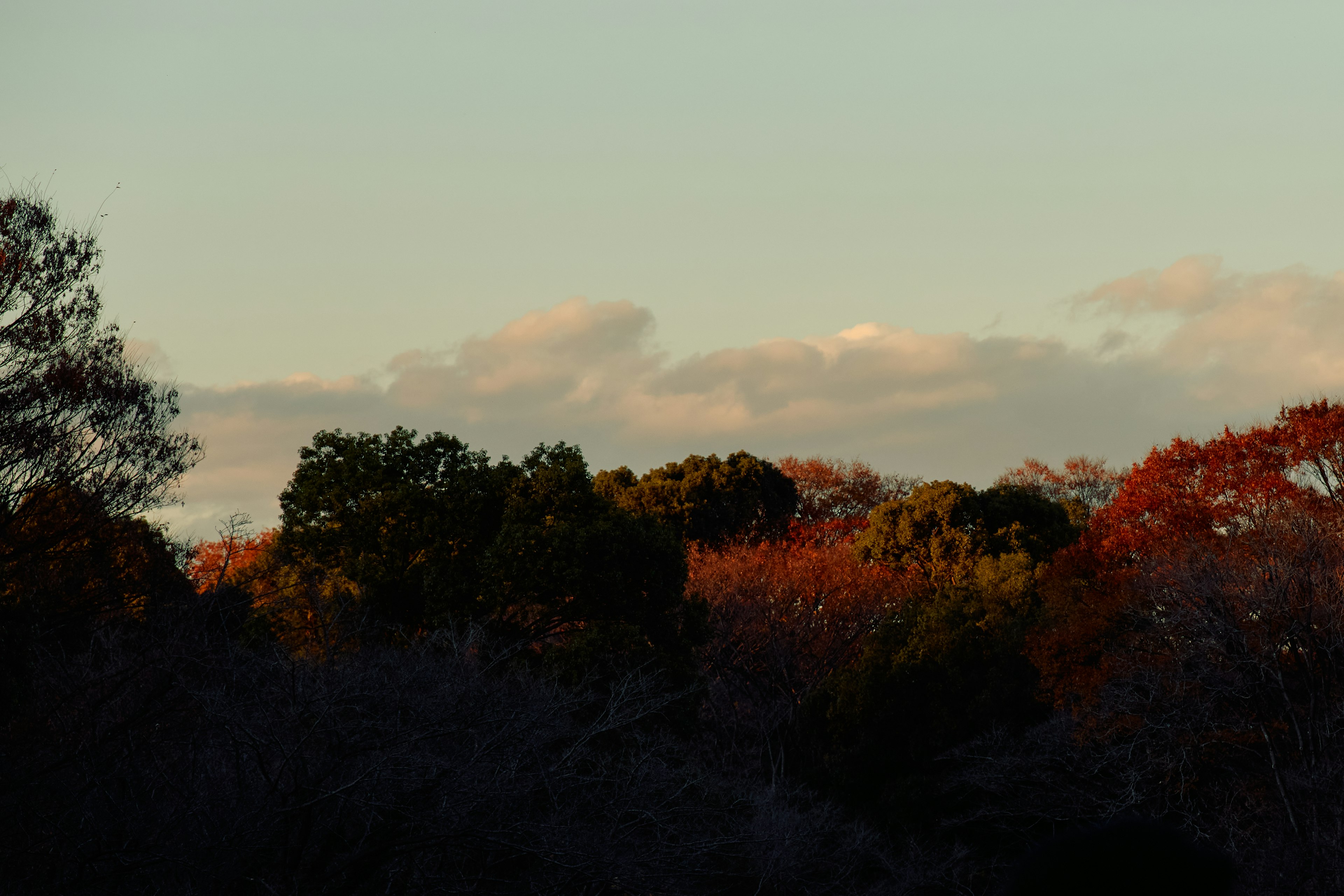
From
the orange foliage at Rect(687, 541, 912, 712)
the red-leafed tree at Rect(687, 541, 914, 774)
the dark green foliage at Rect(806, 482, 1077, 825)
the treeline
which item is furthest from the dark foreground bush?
the orange foliage at Rect(687, 541, 912, 712)

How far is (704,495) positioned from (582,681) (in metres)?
26.9

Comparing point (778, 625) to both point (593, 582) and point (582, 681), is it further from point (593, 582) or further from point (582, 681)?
point (582, 681)

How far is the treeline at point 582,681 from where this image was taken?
12031 millimetres

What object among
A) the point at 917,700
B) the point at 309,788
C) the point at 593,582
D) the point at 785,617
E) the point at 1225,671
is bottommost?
the point at 917,700

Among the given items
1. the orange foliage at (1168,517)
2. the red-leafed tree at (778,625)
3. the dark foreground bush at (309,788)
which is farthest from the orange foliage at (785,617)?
the dark foreground bush at (309,788)

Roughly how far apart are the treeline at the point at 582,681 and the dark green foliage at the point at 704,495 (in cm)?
847

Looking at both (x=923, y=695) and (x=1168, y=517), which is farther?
(x=923, y=695)

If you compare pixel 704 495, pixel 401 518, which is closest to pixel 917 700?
pixel 401 518

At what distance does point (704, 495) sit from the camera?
48906 millimetres

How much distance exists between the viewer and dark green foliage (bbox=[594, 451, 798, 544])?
48.3 metres

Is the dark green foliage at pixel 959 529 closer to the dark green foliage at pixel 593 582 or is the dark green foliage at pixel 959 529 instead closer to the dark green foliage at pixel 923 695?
the dark green foliage at pixel 923 695

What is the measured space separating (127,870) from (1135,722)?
63.8ft

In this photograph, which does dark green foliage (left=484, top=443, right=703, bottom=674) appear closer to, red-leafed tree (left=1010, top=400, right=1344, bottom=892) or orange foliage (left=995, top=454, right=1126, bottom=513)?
red-leafed tree (left=1010, top=400, right=1344, bottom=892)

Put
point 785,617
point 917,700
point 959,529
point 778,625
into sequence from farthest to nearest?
point 959,529 < point 785,617 < point 778,625 < point 917,700
